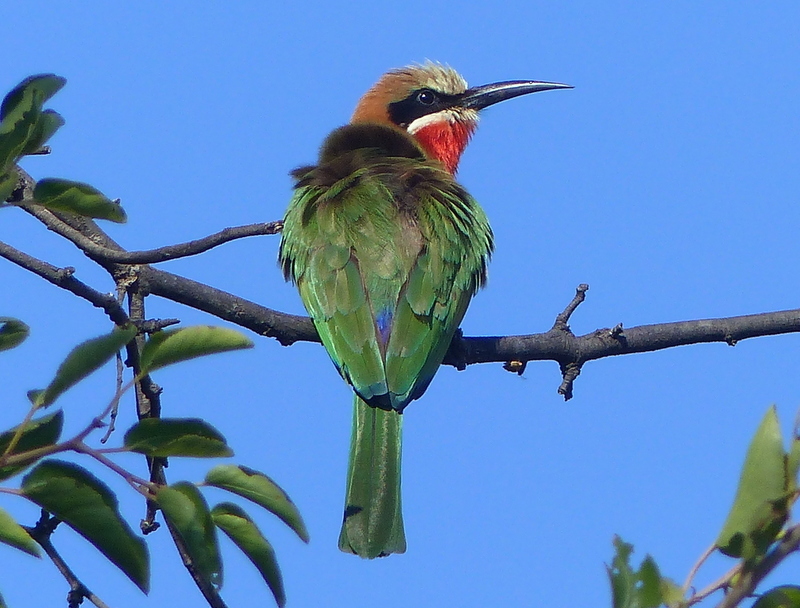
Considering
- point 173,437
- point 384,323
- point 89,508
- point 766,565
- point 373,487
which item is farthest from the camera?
point 384,323

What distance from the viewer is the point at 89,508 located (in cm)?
163

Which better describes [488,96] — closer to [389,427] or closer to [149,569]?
[389,427]

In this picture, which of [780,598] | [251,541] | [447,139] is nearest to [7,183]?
[251,541]

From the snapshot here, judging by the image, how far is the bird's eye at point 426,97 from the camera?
5.73 m

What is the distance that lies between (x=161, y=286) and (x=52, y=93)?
941 millimetres

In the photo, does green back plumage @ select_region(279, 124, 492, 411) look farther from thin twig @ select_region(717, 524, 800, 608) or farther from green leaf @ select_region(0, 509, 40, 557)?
thin twig @ select_region(717, 524, 800, 608)

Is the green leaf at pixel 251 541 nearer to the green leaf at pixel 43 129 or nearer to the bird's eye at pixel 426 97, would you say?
the green leaf at pixel 43 129

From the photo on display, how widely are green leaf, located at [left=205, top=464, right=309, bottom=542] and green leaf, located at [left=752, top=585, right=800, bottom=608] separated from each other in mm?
899

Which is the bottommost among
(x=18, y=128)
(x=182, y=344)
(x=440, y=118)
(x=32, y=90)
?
(x=182, y=344)

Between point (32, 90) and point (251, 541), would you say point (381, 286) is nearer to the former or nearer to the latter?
point (251, 541)

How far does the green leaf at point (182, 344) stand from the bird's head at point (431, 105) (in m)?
3.75

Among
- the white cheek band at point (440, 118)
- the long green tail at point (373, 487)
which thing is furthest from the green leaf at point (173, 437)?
the white cheek band at point (440, 118)

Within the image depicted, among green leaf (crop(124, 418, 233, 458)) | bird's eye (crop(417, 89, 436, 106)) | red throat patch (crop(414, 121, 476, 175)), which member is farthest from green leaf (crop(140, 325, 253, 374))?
bird's eye (crop(417, 89, 436, 106))

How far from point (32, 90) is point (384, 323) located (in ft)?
5.57
